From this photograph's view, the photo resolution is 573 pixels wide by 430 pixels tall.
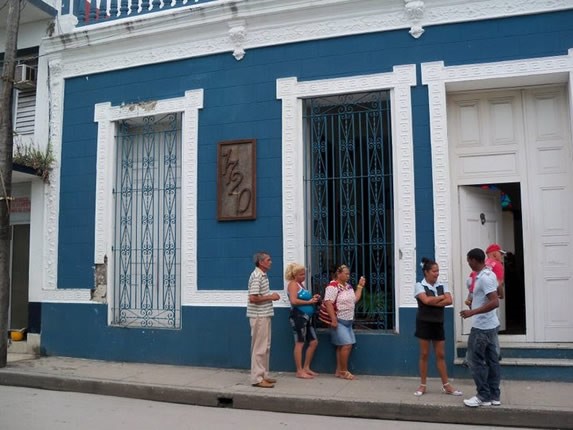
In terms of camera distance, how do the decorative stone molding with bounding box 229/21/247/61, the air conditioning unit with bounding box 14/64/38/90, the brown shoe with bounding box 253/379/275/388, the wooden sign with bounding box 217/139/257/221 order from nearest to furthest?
the brown shoe with bounding box 253/379/275/388
the wooden sign with bounding box 217/139/257/221
the decorative stone molding with bounding box 229/21/247/61
the air conditioning unit with bounding box 14/64/38/90

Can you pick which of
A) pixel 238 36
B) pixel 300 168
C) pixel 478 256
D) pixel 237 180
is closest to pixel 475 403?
pixel 478 256

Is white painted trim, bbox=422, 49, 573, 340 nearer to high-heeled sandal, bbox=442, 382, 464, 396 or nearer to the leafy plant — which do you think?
the leafy plant

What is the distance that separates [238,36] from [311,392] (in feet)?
16.9

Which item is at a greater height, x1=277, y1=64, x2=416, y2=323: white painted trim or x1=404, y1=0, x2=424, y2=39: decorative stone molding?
x1=404, y1=0, x2=424, y2=39: decorative stone molding

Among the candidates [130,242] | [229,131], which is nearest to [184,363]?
[130,242]

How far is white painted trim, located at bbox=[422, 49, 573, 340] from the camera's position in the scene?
759cm

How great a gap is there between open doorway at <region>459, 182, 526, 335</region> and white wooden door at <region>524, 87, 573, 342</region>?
1.14 ft

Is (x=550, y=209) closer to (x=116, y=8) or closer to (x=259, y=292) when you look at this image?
(x=259, y=292)

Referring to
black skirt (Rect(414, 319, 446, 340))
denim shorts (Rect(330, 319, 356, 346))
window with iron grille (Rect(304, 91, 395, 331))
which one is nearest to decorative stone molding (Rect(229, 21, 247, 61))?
window with iron grille (Rect(304, 91, 395, 331))

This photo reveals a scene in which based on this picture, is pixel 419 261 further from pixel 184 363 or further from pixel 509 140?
pixel 184 363

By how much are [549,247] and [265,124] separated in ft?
13.8

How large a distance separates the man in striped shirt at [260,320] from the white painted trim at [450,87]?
2.24 metres

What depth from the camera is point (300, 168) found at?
848 cm

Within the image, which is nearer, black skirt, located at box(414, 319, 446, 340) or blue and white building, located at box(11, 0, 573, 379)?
black skirt, located at box(414, 319, 446, 340)
